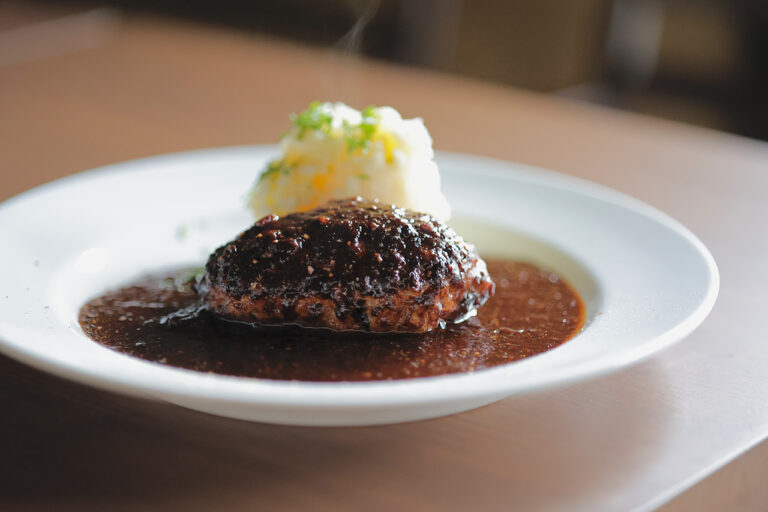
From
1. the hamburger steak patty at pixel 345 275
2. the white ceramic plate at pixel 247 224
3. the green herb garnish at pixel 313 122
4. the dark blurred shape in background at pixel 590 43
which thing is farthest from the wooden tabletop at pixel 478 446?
the dark blurred shape in background at pixel 590 43

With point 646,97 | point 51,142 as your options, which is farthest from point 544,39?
point 51,142

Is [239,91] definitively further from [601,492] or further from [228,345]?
[601,492]

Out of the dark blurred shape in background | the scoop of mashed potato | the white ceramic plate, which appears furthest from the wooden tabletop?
the dark blurred shape in background

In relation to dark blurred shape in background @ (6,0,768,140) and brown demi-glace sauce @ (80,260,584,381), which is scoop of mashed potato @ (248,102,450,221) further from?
dark blurred shape in background @ (6,0,768,140)

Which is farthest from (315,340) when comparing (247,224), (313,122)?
(247,224)

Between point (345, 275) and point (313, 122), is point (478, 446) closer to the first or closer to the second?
point (345, 275)

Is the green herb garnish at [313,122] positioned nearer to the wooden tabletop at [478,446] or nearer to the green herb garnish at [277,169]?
the green herb garnish at [277,169]
